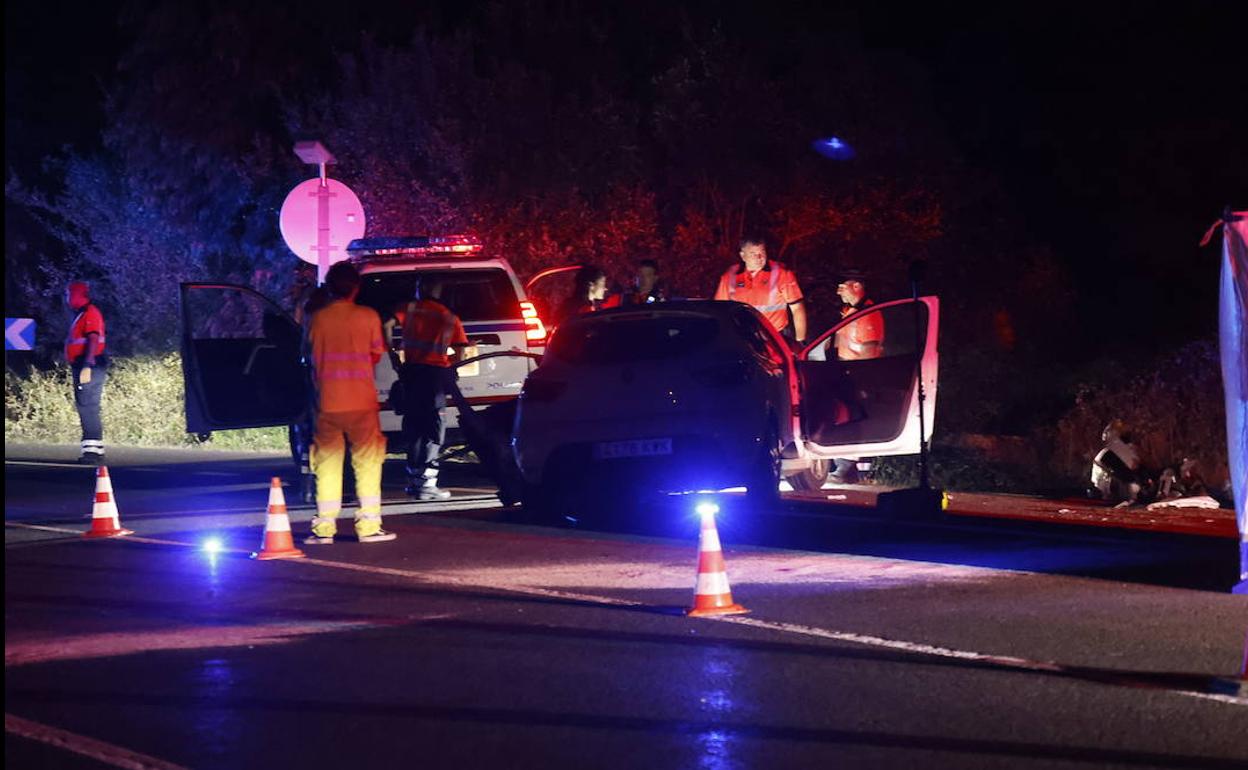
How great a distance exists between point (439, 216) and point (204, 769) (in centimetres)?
1805

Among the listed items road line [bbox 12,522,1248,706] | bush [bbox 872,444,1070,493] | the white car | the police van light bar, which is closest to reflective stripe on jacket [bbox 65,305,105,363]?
the police van light bar

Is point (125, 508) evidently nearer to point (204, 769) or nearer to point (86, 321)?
Result: point (86, 321)

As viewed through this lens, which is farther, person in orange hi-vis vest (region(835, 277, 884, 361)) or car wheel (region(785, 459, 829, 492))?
car wheel (region(785, 459, 829, 492))

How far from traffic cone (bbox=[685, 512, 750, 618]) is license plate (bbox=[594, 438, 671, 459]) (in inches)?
146

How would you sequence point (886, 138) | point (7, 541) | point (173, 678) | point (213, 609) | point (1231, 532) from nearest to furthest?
1. point (173, 678)
2. point (213, 609)
3. point (1231, 532)
4. point (7, 541)
5. point (886, 138)

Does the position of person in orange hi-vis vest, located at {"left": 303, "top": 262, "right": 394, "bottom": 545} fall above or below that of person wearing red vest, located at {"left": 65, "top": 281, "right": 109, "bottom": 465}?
below

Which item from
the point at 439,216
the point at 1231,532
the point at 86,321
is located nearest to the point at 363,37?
the point at 439,216

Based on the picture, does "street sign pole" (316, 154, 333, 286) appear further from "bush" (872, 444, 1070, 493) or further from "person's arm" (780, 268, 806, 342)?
"bush" (872, 444, 1070, 493)

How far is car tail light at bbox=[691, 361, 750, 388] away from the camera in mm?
14156

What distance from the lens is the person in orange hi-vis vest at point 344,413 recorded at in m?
13.9

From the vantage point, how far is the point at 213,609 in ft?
36.0

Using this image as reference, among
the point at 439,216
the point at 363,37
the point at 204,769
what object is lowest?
the point at 204,769

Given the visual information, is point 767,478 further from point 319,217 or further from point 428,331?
point 319,217

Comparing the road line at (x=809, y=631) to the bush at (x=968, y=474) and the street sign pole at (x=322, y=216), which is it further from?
the street sign pole at (x=322, y=216)
